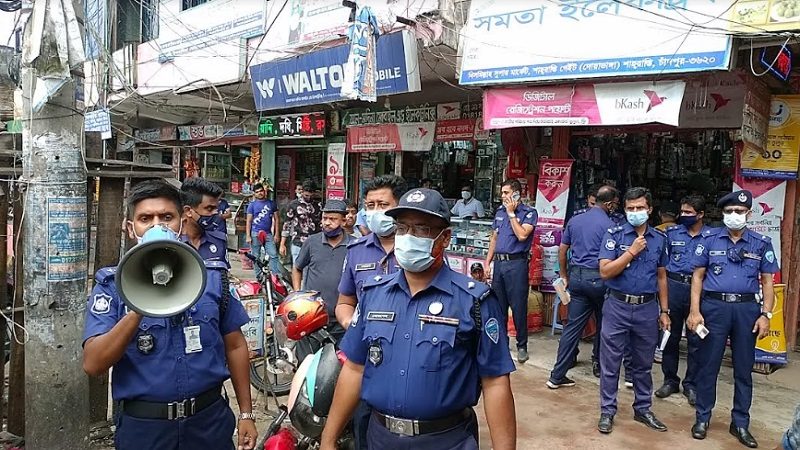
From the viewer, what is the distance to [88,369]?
7.00ft

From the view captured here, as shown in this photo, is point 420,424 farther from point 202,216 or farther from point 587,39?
point 587,39

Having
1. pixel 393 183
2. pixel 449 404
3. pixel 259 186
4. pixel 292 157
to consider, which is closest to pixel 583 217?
pixel 393 183

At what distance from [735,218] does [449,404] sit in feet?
10.7

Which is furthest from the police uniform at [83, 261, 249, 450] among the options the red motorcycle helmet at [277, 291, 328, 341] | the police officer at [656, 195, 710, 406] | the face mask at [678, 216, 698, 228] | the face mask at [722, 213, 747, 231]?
the face mask at [678, 216, 698, 228]

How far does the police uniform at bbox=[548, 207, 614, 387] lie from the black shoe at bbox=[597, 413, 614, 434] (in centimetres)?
82

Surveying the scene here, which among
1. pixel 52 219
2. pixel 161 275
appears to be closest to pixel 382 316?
pixel 161 275

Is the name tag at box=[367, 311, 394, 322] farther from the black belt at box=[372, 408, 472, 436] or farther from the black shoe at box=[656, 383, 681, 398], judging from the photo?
the black shoe at box=[656, 383, 681, 398]

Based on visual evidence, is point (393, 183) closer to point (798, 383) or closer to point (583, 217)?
point (583, 217)

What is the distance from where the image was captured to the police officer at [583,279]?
5.22m

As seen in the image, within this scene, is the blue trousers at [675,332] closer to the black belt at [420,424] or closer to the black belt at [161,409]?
the black belt at [420,424]

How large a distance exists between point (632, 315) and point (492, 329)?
107 inches

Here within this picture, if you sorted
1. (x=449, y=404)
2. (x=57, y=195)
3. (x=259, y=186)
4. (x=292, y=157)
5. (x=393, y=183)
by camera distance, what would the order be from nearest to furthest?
(x=449, y=404)
(x=57, y=195)
(x=393, y=183)
(x=259, y=186)
(x=292, y=157)

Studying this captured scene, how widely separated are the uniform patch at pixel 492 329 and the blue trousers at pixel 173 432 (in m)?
1.13

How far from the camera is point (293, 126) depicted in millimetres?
11305
